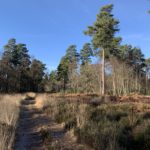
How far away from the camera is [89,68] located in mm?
68500

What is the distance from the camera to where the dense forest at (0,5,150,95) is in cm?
4266

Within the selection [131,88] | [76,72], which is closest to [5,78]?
[76,72]

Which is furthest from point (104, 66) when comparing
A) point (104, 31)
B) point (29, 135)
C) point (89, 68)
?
point (29, 135)

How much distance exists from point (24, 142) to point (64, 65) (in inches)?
2872

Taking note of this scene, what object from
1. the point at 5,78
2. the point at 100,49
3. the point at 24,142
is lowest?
the point at 24,142

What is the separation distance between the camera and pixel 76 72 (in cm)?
7531

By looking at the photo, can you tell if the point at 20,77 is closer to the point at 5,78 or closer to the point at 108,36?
the point at 5,78

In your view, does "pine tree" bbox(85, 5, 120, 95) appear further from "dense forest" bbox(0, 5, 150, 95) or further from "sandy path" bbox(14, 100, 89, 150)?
"sandy path" bbox(14, 100, 89, 150)

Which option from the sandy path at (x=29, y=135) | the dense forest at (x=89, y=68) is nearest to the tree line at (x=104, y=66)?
the dense forest at (x=89, y=68)

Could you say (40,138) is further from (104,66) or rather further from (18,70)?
(18,70)

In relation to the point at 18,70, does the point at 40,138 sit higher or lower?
lower

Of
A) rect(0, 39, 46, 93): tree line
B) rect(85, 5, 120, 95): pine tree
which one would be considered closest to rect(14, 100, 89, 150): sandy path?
rect(85, 5, 120, 95): pine tree

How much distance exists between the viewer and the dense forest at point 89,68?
42.7 m

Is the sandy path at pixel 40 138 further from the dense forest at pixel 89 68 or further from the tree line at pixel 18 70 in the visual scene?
the tree line at pixel 18 70
